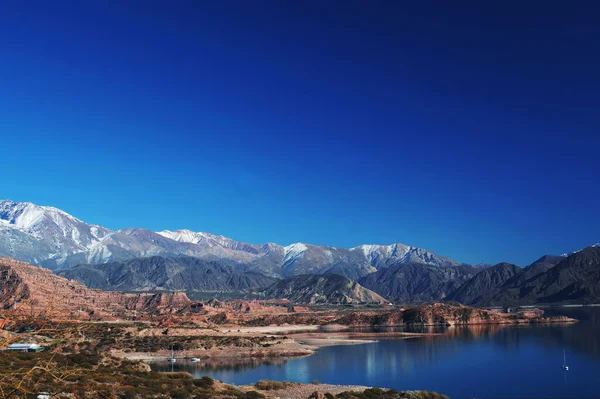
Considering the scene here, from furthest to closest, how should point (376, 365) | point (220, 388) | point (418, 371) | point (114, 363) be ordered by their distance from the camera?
point (376, 365) < point (418, 371) < point (114, 363) < point (220, 388)

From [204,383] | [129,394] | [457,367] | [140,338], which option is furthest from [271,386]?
[140,338]

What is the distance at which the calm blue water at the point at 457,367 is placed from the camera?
58.8m

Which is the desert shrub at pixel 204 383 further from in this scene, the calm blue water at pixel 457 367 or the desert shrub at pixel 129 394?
the calm blue water at pixel 457 367

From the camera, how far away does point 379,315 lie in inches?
7141

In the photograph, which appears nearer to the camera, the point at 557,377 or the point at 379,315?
the point at 557,377

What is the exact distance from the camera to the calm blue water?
5884cm

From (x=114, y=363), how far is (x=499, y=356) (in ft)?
194

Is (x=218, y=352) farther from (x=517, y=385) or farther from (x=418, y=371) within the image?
(x=517, y=385)

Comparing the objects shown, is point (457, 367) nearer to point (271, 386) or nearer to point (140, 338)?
point (271, 386)

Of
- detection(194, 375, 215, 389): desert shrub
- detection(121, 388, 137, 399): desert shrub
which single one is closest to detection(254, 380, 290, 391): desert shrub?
detection(194, 375, 215, 389): desert shrub

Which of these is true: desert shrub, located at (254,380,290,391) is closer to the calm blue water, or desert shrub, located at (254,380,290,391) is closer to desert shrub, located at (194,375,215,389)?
desert shrub, located at (194,375,215,389)

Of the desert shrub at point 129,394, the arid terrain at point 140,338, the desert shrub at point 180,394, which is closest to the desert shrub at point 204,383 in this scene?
the arid terrain at point 140,338

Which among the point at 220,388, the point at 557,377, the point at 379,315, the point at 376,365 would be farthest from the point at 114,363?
the point at 379,315

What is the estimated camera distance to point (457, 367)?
74562 millimetres
